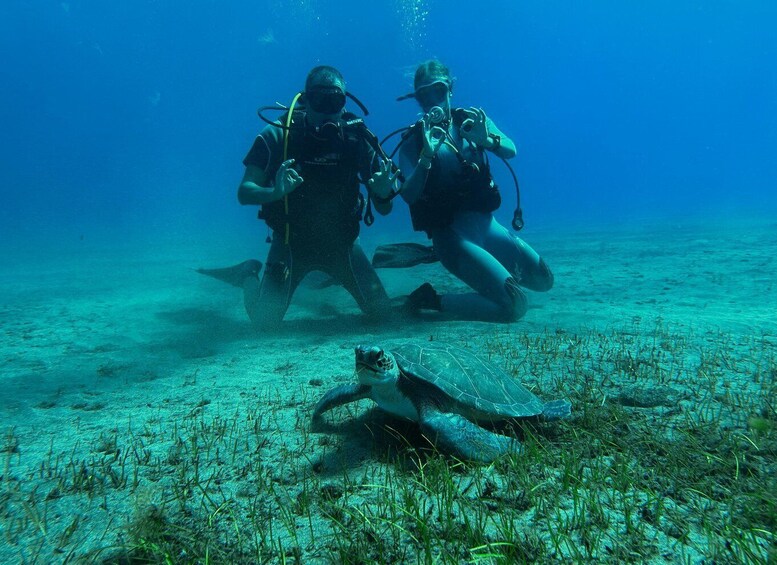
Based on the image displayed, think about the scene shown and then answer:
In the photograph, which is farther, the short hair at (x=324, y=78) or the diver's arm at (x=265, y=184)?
the short hair at (x=324, y=78)

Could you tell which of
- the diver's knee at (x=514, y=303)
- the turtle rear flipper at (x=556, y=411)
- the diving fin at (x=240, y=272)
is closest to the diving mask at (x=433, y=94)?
the diver's knee at (x=514, y=303)

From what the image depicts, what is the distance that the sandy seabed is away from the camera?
5.85ft

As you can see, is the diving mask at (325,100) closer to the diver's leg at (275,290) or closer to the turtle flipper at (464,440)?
the diver's leg at (275,290)

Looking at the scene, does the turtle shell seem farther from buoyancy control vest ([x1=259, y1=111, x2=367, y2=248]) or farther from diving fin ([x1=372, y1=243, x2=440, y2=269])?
diving fin ([x1=372, y1=243, x2=440, y2=269])

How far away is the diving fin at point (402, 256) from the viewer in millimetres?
7180

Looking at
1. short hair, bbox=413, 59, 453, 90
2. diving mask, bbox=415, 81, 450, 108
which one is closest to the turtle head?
diving mask, bbox=415, 81, 450, 108

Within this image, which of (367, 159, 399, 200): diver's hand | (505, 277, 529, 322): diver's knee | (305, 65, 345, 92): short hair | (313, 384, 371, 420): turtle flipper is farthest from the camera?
(505, 277, 529, 322): diver's knee

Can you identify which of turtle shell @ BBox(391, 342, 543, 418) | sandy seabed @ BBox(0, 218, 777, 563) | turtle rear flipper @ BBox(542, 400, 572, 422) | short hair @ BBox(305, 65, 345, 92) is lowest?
sandy seabed @ BBox(0, 218, 777, 563)

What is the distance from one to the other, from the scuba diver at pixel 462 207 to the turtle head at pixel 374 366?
4.09 m

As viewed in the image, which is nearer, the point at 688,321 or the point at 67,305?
the point at 688,321

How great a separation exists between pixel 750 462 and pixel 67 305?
1049 centimetres

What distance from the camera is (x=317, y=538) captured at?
6.07 ft

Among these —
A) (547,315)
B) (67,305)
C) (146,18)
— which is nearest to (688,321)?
(547,315)

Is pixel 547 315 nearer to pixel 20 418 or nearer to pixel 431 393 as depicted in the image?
pixel 431 393
